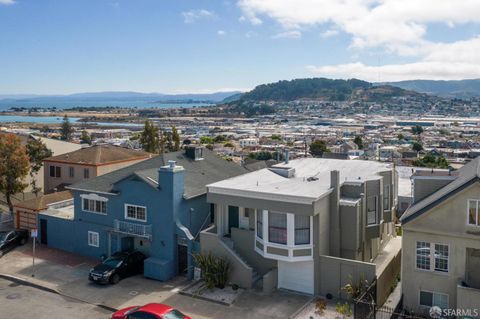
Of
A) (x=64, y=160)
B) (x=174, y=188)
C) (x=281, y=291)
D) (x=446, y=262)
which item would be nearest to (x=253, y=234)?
(x=281, y=291)

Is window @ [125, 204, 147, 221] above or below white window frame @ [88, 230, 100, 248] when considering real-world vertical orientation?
above

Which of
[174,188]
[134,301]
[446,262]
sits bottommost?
[134,301]

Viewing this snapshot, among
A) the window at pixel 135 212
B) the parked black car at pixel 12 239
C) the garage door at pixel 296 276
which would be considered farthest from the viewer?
the parked black car at pixel 12 239

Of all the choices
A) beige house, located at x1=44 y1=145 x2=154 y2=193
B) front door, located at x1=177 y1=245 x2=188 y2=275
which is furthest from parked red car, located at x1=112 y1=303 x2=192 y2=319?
beige house, located at x1=44 y1=145 x2=154 y2=193

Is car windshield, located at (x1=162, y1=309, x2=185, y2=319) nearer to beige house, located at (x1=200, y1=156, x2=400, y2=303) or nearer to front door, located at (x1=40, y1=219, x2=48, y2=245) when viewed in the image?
beige house, located at (x1=200, y1=156, x2=400, y2=303)

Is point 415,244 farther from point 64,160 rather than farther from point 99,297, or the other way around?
point 64,160

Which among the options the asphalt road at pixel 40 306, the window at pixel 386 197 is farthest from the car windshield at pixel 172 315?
the window at pixel 386 197

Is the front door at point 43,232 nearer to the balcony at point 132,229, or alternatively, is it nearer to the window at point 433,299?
the balcony at point 132,229
